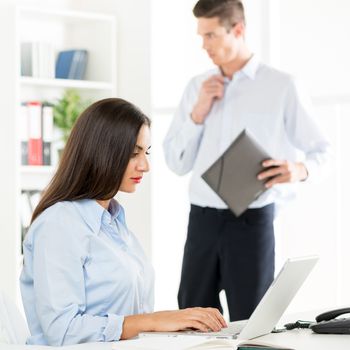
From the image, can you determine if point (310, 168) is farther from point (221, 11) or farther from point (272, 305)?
point (272, 305)

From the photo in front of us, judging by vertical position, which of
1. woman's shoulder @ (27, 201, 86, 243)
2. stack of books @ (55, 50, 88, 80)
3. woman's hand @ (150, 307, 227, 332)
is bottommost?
woman's hand @ (150, 307, 227, 332)

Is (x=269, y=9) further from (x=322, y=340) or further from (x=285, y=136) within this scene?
(x=322, y=340)

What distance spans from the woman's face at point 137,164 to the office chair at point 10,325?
0.42 metres

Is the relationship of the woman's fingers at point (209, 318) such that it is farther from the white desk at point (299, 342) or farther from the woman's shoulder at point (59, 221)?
the woman's shoulder at point (59, 221)

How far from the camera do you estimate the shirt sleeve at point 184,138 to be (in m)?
3.56

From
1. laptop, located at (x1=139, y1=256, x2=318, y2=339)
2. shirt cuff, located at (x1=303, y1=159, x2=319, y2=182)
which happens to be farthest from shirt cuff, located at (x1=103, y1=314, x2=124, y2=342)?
shirt cuff, located at (x1=303, y1=159, x2=319, y2=182)

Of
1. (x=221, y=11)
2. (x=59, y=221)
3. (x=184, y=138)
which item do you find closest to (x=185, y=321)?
(x=59, y=221)

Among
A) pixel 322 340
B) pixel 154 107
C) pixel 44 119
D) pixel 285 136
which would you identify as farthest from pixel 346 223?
pixel 322 340

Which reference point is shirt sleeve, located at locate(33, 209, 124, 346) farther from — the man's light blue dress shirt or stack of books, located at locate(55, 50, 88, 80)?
stack of books, located at locate(55, 50, 88, 80)

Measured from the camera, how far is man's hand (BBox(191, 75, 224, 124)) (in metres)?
3.49

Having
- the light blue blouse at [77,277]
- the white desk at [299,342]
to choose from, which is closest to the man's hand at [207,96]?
the light blue blouse at [77,277]

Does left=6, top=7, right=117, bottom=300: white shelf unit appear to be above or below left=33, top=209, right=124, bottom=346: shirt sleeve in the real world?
above

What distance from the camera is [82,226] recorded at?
2162mm

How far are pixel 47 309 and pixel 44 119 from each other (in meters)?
2.69
